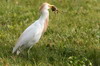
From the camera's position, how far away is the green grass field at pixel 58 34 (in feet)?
22.6

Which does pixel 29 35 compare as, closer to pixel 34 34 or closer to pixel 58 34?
pixel 34 34

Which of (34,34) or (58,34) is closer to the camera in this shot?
(34,34)

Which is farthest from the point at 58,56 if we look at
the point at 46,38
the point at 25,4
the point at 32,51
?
the point at 25,4

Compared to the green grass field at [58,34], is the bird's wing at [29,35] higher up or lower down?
higher up

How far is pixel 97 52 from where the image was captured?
24.6 ft

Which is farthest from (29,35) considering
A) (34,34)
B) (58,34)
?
(58,34)

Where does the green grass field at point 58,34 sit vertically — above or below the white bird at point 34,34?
below

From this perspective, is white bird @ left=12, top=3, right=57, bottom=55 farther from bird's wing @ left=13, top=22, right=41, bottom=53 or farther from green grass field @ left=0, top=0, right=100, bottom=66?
green grass field @ left=0, top=0, right=100, bottom=66

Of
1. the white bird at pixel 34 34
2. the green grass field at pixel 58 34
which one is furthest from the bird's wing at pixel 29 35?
the green grass field at pixel 58 34

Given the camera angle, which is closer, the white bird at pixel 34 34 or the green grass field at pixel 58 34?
the white bird at pixel 34 34

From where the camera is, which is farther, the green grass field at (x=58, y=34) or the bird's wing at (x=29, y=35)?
the green grass field at (x=58, y=34)

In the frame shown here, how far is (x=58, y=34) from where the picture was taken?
8766mm

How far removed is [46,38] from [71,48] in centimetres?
78

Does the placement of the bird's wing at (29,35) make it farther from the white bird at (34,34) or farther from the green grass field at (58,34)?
the green grass field at (58,34)
